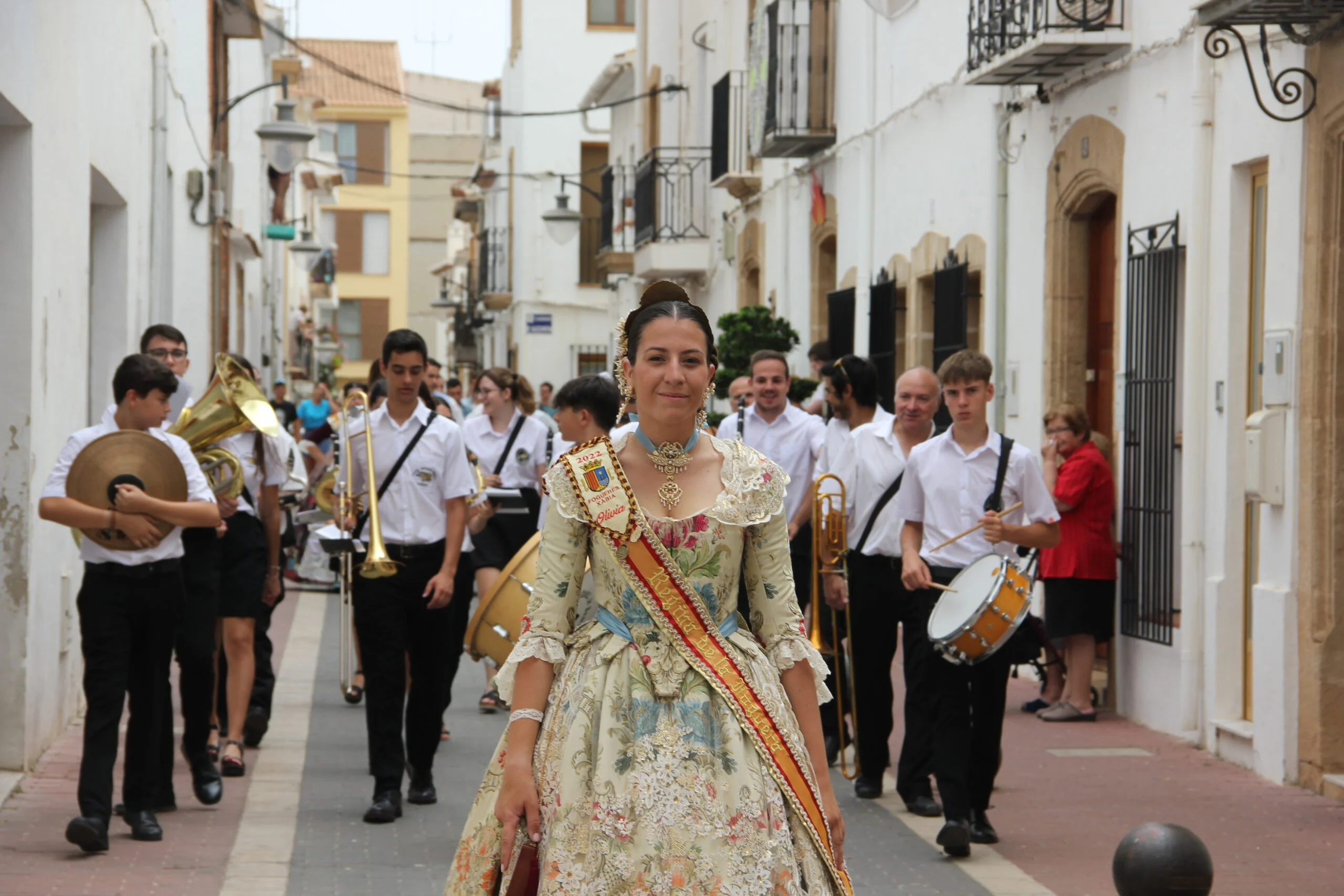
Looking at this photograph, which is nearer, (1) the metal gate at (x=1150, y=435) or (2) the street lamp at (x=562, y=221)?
(1) the metal gate at (x=1150, y=435)

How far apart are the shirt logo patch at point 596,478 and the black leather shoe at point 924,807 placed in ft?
15.3

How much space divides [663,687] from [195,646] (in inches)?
178

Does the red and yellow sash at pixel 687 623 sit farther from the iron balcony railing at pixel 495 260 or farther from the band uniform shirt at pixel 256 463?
the iron balcony railing at pixel 495 260

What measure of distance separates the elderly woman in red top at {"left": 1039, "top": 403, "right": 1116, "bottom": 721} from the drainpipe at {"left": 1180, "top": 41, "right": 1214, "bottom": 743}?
961 millimetres

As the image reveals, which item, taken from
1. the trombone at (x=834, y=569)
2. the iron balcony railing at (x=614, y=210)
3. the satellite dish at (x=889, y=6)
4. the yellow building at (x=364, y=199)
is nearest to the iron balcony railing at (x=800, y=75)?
the satellite dish at (x=889, y=6)

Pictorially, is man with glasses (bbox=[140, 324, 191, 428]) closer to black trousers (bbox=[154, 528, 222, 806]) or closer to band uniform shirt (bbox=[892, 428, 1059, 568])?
black trousers (bbox=[154, 528, 222, 806])

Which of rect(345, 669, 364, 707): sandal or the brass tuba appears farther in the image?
rect(345, 669, 364, 707): sandal

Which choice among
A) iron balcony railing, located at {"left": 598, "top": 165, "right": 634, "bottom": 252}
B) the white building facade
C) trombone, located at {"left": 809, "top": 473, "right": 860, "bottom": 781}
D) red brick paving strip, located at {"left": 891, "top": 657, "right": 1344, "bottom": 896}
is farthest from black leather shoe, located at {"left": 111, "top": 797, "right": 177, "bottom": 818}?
iron balcony railing, located at {"left": 598, "top": 165, "right": 634, "bottom": 252}

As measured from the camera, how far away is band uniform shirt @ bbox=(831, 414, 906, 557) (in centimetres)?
872

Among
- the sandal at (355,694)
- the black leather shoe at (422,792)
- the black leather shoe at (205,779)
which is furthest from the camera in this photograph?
the sandal at (355,694)

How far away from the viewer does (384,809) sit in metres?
8.12

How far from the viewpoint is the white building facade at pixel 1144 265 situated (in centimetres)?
904

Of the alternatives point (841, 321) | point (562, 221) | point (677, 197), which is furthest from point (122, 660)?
point (562, 221)

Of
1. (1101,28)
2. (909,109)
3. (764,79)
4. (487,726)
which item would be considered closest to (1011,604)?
(487,726)
